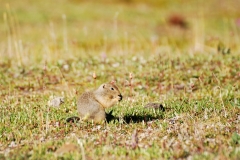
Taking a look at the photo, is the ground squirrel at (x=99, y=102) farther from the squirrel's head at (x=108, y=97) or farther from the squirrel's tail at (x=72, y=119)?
the squirrel's tail at (x=72, y=119)

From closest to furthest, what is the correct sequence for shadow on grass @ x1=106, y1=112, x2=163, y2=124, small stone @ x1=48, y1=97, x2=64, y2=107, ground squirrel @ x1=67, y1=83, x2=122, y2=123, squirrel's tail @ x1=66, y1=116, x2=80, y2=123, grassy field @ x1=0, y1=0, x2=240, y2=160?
grassy field @ x1=0, y1=0, x2=240, y2=160
ground squirrel @ x1=67, y1=83, x2=122, y2=123
squirrel's tail @ x1=66, y1=116, x2=80, y2=123
shadow on grass @ x1=106, y1=112, x2=163, y2=124
small stone @ x1=48, y1=97, x2=64, y2=107

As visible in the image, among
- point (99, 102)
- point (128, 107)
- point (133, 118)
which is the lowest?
point (133, 118)

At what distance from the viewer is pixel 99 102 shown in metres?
8.49

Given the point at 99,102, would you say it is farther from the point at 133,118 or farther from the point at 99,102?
the point at 133,118

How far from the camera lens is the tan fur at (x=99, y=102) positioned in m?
8.39

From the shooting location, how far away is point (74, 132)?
27.7 feet

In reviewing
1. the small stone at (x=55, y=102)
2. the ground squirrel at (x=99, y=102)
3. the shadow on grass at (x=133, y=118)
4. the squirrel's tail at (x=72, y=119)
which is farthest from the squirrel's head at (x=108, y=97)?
the small stone at (x=55, y=102)

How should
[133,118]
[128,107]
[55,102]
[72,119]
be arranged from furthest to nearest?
1. [55,102]
2. [128,107]
3. [133,118]
4. [72,119]

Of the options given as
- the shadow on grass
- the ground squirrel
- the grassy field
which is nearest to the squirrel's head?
the ground squirrel

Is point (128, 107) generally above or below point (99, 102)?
below

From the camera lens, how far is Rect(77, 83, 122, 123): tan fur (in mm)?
8391

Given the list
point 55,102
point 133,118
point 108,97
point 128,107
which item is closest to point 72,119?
point 108,97

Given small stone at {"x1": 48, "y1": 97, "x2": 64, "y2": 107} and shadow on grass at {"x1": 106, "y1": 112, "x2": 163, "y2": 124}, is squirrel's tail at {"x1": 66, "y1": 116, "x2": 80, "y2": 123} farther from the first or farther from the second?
small stone at {"x1": 48, "y1": 97, "x2": 64, "y2": 107}

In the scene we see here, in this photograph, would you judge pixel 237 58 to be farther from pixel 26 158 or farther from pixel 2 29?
pixel 2 29
